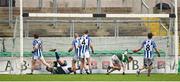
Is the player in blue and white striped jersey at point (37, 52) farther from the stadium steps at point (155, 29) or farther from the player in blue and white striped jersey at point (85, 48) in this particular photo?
the stadium steps at point (155, 29)

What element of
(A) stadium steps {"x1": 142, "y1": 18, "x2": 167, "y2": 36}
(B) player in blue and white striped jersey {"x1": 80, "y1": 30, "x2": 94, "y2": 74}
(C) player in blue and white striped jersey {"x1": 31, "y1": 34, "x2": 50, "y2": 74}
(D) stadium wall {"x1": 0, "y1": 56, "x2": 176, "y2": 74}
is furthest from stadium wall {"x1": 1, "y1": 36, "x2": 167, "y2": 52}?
(A) stadium steps {"x1": 142, "y1": 18, "x2": 167, "y2": 36}

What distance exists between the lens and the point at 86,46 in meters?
27.3

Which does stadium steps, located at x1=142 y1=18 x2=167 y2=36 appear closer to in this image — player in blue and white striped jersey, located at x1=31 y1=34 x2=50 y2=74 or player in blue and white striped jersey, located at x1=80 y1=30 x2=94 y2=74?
player in blue and white striped jersey, located at x1=80 y1=30 x2=94 y2=74

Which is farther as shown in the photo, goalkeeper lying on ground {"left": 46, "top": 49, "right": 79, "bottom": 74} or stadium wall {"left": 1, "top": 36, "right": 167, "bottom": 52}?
stadium wall {"left": 1, "top": 36, "right": 167, "bottom": 52}

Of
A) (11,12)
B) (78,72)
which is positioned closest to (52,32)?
(11,12)

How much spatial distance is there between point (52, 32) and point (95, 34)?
2143mm

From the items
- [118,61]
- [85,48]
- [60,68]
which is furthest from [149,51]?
[60,68]

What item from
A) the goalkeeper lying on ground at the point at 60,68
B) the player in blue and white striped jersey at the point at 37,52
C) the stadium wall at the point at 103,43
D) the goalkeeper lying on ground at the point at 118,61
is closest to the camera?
the player in blue and white striped jersey at the point at 37,52

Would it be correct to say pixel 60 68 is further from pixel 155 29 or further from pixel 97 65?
pixel 155 29

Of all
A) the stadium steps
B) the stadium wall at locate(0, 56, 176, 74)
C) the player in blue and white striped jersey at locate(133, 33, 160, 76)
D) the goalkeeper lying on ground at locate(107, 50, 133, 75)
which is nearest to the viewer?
the player in blue and white striped jersey at locate(133, 33, 160, 76)

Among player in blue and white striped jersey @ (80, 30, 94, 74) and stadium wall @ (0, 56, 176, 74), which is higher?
player in blue and white striped jersey @ (80, 30, 94, 74)

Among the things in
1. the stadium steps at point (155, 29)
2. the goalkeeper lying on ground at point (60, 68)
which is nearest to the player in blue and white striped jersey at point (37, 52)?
the goalkeeper lying on ground at point (60, 68)

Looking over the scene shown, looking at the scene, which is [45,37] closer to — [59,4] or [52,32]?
[52,32]

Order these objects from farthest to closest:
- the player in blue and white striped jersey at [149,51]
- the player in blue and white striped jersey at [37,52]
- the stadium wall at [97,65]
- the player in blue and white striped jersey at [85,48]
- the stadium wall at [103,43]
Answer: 1. the stadium wall at [103,43]
2. the stadium wall at [97,65]
3. the player in blue and white striped jersey at [85,48]
4. the player in blue and white striped jersey at [37,52]
5. the player in blue and white striped jersey at [149,51]
